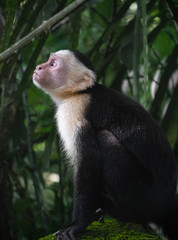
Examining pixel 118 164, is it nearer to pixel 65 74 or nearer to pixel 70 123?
pixel 70 123

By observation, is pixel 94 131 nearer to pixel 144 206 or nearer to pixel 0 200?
pixel 144 206

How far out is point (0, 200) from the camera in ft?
10.0

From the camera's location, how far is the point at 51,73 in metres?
2.49

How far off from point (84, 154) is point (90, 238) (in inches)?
17.7

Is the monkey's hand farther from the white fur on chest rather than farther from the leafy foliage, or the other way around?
the leafy foliage

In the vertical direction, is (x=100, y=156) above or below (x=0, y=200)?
above

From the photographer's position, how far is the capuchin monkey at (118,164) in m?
2.06

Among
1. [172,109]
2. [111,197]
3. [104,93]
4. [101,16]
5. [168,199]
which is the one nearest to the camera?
[168,199]

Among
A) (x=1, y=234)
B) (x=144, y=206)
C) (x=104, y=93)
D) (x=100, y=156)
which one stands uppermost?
(x=104, y=93)

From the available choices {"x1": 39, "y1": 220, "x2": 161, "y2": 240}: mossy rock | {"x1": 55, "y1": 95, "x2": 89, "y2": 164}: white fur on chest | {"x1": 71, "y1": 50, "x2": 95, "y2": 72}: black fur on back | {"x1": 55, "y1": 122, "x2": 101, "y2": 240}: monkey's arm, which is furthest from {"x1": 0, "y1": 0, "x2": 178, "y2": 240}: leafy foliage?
{"x1": 39, "y1": 220, "x2": 161, "y2": 240}: mossy rock

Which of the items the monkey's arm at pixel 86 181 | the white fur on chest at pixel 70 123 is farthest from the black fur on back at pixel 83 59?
the monkey's arm at pixel 86 181

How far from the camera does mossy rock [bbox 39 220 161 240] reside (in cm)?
204

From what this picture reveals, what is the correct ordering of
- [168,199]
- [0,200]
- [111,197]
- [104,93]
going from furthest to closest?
[0,200]
[104,93]
[111,197]
[168,199]

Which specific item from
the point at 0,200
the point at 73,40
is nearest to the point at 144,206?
the point at 73,40
